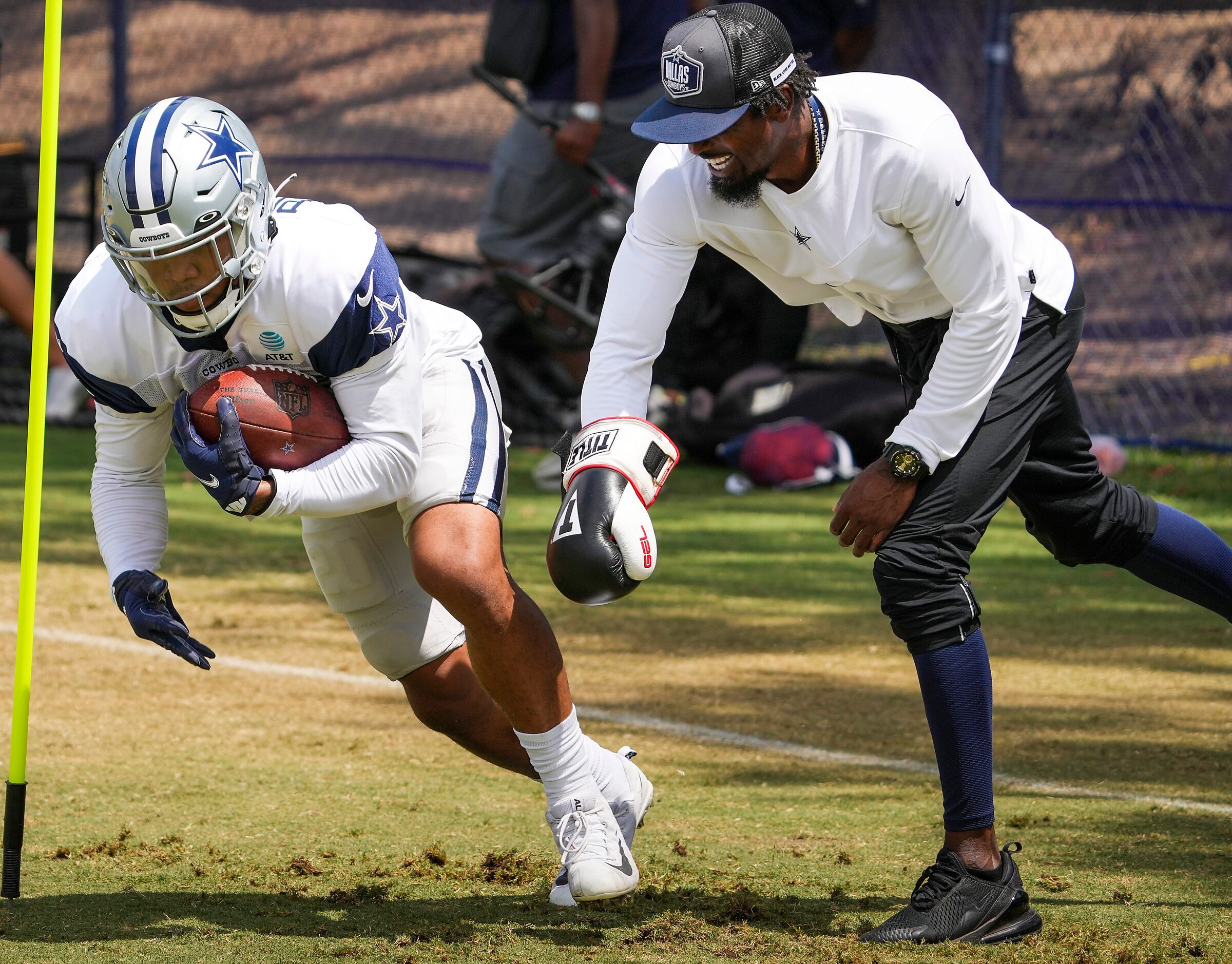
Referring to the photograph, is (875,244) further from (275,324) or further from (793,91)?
(275,324)

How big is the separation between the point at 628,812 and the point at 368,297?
139 cm

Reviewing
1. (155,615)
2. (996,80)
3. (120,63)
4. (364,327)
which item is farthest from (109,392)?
(120,63)

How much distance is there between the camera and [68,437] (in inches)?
436

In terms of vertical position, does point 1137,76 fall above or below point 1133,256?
above

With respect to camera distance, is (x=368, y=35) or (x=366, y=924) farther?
(x=368, y=35)

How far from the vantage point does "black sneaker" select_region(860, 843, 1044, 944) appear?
3.47 meters

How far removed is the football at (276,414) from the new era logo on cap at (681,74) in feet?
3.48

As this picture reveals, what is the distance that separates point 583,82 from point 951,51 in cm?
320

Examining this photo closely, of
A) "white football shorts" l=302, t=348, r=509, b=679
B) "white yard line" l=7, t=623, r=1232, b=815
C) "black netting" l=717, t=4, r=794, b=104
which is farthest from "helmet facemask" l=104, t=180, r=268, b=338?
"white yard line" l=7, t=623, r=1232, b=815

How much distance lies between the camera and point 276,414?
12.0 feet

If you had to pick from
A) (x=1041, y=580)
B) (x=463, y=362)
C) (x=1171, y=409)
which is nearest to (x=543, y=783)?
(x=463, y=362)

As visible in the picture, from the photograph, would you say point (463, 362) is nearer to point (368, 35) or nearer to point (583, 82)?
point (583, 82)

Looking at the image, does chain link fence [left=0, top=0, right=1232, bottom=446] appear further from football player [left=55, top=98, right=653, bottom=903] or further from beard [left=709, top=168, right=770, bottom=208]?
football player [left=55, top=98, right=653, bottom=903]

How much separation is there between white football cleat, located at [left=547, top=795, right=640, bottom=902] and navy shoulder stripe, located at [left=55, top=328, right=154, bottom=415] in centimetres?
136
